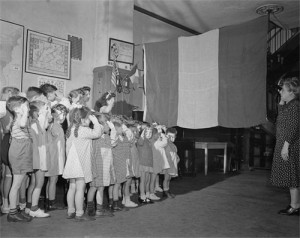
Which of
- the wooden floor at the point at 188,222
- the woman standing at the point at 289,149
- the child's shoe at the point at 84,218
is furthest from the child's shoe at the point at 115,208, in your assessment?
the woman standing at the point at 289,149

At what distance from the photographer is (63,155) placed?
334cm

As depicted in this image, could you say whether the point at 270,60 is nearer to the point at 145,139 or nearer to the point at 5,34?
the point at 145,139

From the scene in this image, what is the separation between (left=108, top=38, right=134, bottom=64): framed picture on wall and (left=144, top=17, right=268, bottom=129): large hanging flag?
65cm

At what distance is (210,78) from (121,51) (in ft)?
5.61

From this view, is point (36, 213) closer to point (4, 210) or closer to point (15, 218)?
point (15, 218)

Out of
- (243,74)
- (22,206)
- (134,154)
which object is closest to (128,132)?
(134,154)

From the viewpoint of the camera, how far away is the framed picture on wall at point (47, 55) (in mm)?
4363

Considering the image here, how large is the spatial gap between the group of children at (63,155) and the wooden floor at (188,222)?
0.61 feet

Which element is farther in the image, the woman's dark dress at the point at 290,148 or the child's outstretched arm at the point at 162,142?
the child's outstretched arm at the point at 162,142

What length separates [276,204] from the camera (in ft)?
12.4

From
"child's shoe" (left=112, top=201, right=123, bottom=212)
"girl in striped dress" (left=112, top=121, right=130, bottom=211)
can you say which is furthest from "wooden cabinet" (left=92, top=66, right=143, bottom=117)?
"child's shoe" (left=112, top=201, right=123, bottom=212)

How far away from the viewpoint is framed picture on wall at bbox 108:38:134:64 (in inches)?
198

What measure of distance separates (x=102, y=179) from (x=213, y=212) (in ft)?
4.21

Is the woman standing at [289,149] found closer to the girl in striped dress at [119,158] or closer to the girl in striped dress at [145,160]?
the girl in striped dress at [145,160]
